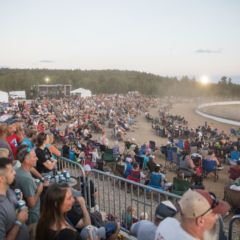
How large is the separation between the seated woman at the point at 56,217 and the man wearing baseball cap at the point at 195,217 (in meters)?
0.85

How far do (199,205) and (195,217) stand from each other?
89 millimetres

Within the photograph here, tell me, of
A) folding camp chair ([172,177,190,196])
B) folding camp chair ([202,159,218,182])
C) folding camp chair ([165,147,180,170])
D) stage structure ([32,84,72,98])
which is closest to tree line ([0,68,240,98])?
stage structure ([32,84,72,98])

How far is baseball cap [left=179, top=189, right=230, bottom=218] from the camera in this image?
221 centimetres

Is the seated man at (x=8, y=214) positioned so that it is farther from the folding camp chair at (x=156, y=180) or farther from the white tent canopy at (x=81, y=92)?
the white tent canopy at (x=81, y=92)

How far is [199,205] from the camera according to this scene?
7.28 feet

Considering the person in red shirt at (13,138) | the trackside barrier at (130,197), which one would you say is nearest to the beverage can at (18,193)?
A: the trackside barrier at (130,197)

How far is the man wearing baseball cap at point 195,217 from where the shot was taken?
7.23 ft

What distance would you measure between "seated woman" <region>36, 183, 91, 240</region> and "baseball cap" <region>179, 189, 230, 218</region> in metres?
1.00

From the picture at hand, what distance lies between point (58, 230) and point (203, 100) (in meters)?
93.0

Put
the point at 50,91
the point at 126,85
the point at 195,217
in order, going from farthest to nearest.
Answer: the point at 126,85
the point at 50,91
the point at 195,217

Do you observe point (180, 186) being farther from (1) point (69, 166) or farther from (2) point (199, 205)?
(2) point (199, 205)

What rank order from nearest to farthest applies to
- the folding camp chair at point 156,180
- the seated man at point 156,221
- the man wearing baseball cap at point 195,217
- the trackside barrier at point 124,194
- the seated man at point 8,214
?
the man wearing baseball cap at point 195,217, the seated man at point 8,214, the seated man at point 156,221, the trackside barrier at point 124,194, the folding camp chair at point 156,180

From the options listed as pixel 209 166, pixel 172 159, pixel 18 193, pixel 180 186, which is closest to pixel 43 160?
pixel 18 193

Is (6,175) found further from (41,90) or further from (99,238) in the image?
(41,90)
